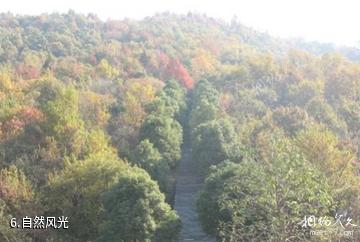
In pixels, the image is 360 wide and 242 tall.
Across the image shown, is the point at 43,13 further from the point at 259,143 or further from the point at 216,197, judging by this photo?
the point at 216,197

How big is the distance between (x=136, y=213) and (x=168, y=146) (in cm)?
1857

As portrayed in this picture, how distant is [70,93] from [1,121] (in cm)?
656

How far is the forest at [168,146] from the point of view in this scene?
23322 millimetres

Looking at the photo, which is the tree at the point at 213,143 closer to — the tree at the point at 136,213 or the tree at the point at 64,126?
the tree at the point at 64,126

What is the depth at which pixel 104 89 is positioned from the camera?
231 feet

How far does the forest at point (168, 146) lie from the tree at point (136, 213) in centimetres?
7

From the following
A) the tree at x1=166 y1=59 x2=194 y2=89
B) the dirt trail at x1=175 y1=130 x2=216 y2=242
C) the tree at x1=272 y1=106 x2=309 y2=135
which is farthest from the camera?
the tree at x1=166 y1=59 x2=194 y2=89

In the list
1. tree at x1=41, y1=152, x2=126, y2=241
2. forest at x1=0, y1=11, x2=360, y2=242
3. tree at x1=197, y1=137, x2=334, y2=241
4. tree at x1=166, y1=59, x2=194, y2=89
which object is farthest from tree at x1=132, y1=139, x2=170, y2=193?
tree at x1=166, y1=59, x2=194, y2=89

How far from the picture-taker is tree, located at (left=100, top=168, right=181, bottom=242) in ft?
95.3

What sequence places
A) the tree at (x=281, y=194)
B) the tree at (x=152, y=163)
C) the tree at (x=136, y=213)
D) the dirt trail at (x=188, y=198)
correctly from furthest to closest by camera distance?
the dirt trail at (x=188, y=198), the tree at (x=152, y=163), the tree at (x=136, y=213), the tree at (x=281, y=194)

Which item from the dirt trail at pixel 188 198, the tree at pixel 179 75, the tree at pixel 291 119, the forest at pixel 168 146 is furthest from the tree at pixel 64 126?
the tree at pixel 179 75

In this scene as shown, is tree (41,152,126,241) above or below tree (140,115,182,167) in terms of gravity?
below

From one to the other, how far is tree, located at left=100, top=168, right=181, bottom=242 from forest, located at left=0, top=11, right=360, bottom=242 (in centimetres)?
7

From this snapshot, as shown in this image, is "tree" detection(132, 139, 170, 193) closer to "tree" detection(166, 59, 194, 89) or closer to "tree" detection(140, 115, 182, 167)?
"tree" detection(140, 115, 182, 167)
